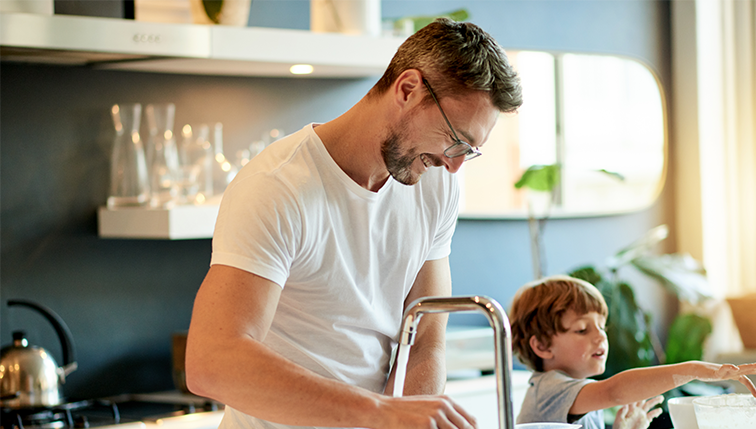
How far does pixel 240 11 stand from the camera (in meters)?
2.18

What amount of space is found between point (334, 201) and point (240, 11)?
1153 mm

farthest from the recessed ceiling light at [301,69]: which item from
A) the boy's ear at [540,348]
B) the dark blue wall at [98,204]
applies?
the boy's ear at [540,348]

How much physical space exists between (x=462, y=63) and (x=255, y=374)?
49cm

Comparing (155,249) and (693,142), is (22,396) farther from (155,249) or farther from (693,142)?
(693,142)

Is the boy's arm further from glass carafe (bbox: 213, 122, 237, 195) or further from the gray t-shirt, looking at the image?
glass carafe (bbox: 213, 122, 237, 195)

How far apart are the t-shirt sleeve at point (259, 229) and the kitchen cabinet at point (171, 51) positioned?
0.99 metres

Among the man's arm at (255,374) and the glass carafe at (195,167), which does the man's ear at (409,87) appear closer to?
the man's arm at (255,374)

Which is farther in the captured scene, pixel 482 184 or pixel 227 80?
pixel 482 184

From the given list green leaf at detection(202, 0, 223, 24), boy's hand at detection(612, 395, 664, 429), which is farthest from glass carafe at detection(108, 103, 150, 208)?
boy's hand at detection(612, 395, 664, 429)

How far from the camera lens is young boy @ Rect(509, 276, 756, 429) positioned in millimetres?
1418

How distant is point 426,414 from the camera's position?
875mm

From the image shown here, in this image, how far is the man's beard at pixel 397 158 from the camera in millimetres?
1175

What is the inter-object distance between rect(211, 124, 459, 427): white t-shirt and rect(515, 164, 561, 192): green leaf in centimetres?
161

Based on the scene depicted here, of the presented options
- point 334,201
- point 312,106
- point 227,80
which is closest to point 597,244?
point 312,106
